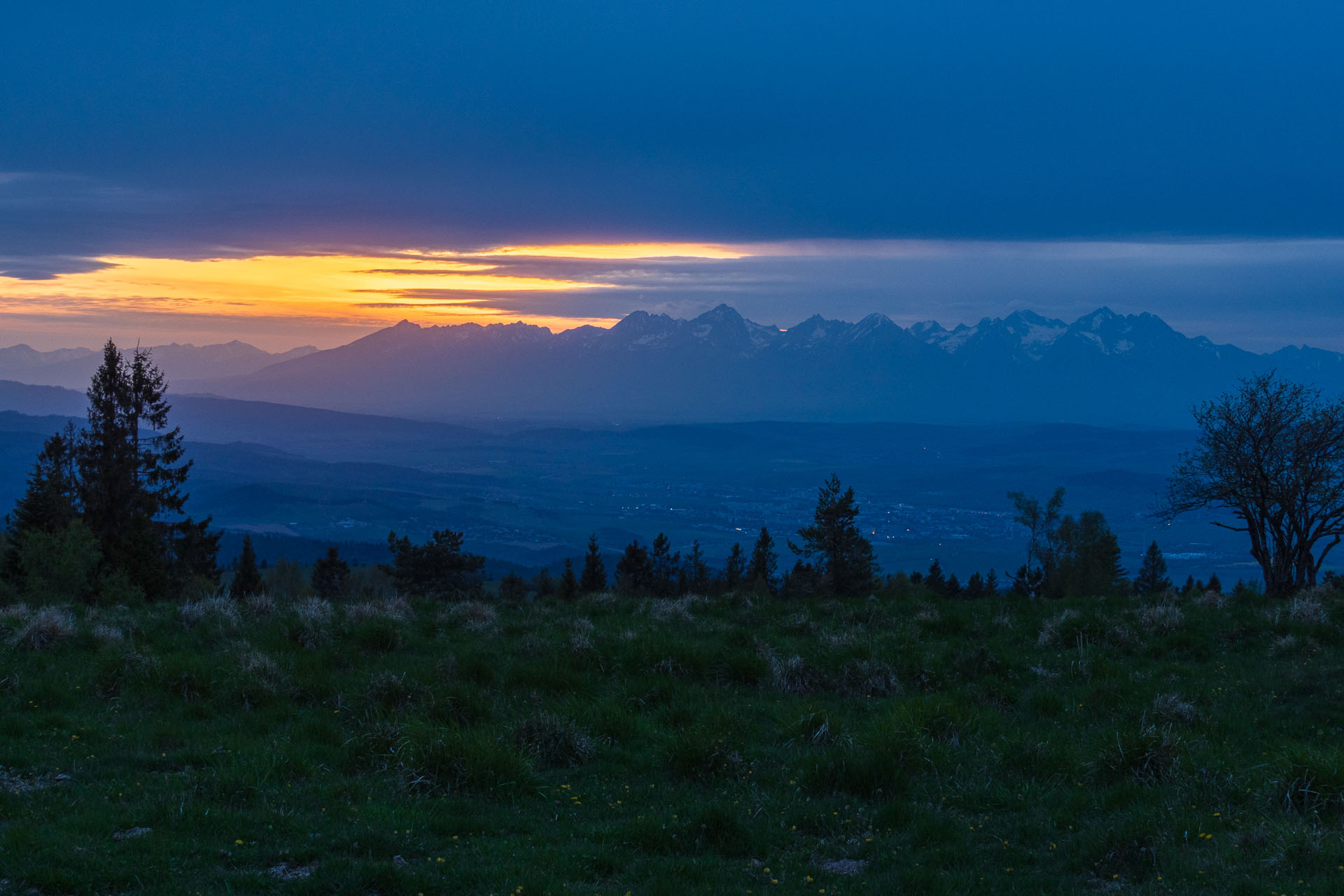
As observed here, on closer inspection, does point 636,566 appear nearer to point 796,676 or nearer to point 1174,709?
point 796,676

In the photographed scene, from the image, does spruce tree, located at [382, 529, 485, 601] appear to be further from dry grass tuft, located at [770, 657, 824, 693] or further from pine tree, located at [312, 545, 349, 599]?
dry grass tuft, located at [770, 657, 824, 693]

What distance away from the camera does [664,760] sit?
8.73m

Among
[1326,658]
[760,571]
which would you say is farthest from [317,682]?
[760,571]

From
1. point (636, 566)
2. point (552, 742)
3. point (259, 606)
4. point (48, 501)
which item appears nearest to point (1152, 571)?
point (636, 566)

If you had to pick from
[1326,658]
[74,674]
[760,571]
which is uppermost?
[1326,658]

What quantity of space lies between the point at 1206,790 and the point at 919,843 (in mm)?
2756

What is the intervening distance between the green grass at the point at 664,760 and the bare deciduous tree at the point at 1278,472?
31.8ft

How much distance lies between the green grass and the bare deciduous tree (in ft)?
31.8

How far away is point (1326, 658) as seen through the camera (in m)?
11.9

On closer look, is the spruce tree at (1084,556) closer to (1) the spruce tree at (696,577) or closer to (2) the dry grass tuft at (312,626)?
(1) the spruce tree at (696,577)

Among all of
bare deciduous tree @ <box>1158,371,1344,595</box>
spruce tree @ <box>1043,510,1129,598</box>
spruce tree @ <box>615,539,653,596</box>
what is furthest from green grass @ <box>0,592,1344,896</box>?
spruce tree @ <box>1043,510,1129,598</box>

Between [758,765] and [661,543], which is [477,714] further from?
Result: [661,543]

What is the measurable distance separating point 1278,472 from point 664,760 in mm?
20380

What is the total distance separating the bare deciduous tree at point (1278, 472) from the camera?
22.0 metres
